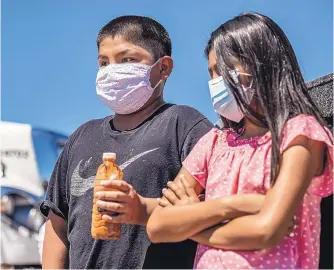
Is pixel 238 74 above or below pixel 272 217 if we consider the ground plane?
above

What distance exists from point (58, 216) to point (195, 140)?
2.96 ft

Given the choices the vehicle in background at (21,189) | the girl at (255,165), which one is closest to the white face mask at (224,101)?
the girl at (255,165)

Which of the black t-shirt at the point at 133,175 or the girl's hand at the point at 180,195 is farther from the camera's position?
the black t-shirt at the point at 133,175

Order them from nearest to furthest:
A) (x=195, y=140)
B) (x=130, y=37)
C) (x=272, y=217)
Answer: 1. (x=272, y=217)
2. (x=195, y=140)
3. (x=130, y=37)

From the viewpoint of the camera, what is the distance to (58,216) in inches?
139

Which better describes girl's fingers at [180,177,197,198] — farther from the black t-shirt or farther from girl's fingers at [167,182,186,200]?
the black t-shirt

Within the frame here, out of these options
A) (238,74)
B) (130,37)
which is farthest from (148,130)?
(238,74)

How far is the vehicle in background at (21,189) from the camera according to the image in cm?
1048

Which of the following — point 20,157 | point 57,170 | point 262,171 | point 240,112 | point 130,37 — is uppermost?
point 130,37

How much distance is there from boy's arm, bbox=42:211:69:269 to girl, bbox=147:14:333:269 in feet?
3.40

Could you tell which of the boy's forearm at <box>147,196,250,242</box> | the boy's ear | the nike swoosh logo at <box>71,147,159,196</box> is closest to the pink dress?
the boy's forearm at <box>147,196,250,242</box>

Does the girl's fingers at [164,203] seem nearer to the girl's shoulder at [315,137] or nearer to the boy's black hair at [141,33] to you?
the girl's shoulder at [315,137]

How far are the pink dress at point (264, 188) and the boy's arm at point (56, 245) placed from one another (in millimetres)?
1155

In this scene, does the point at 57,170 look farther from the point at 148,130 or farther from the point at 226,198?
the point at 226,198
